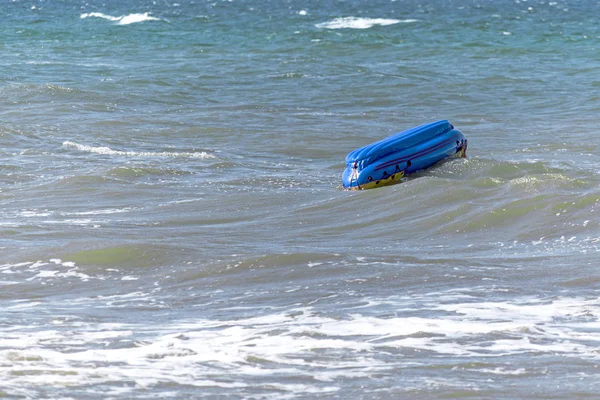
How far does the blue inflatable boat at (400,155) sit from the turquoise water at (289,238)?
0.91 ft

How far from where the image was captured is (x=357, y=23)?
135 feet

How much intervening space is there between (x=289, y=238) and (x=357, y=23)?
3158 cm

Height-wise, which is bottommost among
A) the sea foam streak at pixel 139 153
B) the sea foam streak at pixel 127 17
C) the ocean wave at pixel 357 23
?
the sea foam streak at pixel 139 153

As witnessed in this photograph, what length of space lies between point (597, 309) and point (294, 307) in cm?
207

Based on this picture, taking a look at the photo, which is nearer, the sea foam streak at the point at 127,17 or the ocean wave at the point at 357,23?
the ocean wave at the point at 357,23

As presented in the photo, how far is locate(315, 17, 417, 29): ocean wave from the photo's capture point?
3994 centimetres

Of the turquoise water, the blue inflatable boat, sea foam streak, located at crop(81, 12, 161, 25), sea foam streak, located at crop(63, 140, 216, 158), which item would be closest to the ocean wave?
sea foam streak, located at crop(81, 12, 161, 25)

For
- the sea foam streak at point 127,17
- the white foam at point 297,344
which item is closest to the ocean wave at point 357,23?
the sea foam streak at point 127,17

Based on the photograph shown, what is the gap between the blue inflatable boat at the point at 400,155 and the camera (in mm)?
13156

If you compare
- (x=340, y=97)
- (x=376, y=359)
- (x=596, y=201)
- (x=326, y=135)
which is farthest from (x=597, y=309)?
(x=340, y=97)

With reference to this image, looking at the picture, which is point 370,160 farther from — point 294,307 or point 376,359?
point 376,359

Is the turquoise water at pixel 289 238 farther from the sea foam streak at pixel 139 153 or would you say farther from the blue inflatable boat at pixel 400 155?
the blue inflatable boat at pixel 400 155

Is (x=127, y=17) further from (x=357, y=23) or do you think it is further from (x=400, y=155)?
(x=400, y=155)

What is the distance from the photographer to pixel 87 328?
7070mm
